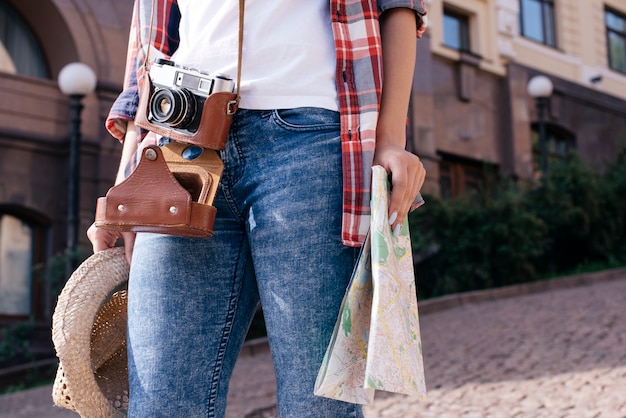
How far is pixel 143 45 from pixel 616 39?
783 inches

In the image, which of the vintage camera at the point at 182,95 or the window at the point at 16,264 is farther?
the window at the point at 16,264

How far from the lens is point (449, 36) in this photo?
15875mm

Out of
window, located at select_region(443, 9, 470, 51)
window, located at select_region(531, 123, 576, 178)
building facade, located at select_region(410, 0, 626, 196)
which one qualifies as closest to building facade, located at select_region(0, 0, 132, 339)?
building facade, located at select_region(410, 0, 626, 196)

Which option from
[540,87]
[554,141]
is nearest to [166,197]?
[540,87]

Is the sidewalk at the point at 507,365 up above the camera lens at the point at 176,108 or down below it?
below

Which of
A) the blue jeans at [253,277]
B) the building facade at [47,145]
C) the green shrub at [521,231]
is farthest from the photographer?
the building facade at [47,145]

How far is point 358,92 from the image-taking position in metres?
1.61

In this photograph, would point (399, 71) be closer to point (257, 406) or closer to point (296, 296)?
point (296, 296)

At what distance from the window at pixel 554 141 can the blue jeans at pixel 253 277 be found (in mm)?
15904

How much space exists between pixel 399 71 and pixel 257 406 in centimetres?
390

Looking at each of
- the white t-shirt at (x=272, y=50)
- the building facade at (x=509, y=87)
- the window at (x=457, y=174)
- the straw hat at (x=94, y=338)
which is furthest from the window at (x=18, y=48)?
the white t-shirt at (x=272, y=50)

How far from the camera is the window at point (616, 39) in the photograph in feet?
64.3

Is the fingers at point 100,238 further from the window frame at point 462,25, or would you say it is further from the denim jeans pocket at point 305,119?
the window frame at point 462,25

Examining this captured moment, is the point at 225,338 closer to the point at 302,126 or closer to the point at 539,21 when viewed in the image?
the point at 302,126
